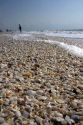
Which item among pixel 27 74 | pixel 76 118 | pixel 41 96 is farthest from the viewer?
pixel 27 74

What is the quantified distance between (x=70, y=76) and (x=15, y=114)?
3.22 m

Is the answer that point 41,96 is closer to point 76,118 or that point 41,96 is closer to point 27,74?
point 76,118

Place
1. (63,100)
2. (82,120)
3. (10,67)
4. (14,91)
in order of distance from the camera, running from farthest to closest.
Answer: (10,67) → (14,91) → (63,100) → (82,120)

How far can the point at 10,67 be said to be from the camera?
26.7 ft

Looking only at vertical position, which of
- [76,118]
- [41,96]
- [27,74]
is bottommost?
[76,118]

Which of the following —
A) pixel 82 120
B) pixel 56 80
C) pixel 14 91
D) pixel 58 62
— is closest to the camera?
pixel 82 120

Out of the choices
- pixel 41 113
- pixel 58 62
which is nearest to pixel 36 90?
pixel 41 113

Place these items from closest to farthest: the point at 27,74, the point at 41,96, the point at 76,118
Answer: the point at 76,118 < the point at 41,96 < the point at 27,74

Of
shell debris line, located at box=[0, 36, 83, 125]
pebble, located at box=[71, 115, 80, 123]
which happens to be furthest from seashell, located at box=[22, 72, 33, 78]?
pebble, located at box=[71, 115, 80, 123]

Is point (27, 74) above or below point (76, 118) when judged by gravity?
above

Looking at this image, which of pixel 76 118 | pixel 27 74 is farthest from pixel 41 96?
pixel 27 74

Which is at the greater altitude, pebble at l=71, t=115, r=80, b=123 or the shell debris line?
the shell debris line

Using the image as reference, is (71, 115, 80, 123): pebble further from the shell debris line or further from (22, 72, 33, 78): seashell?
(22, 72, 33, 78): seashell

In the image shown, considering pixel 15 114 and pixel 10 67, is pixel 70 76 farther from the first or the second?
pixel 15 114
